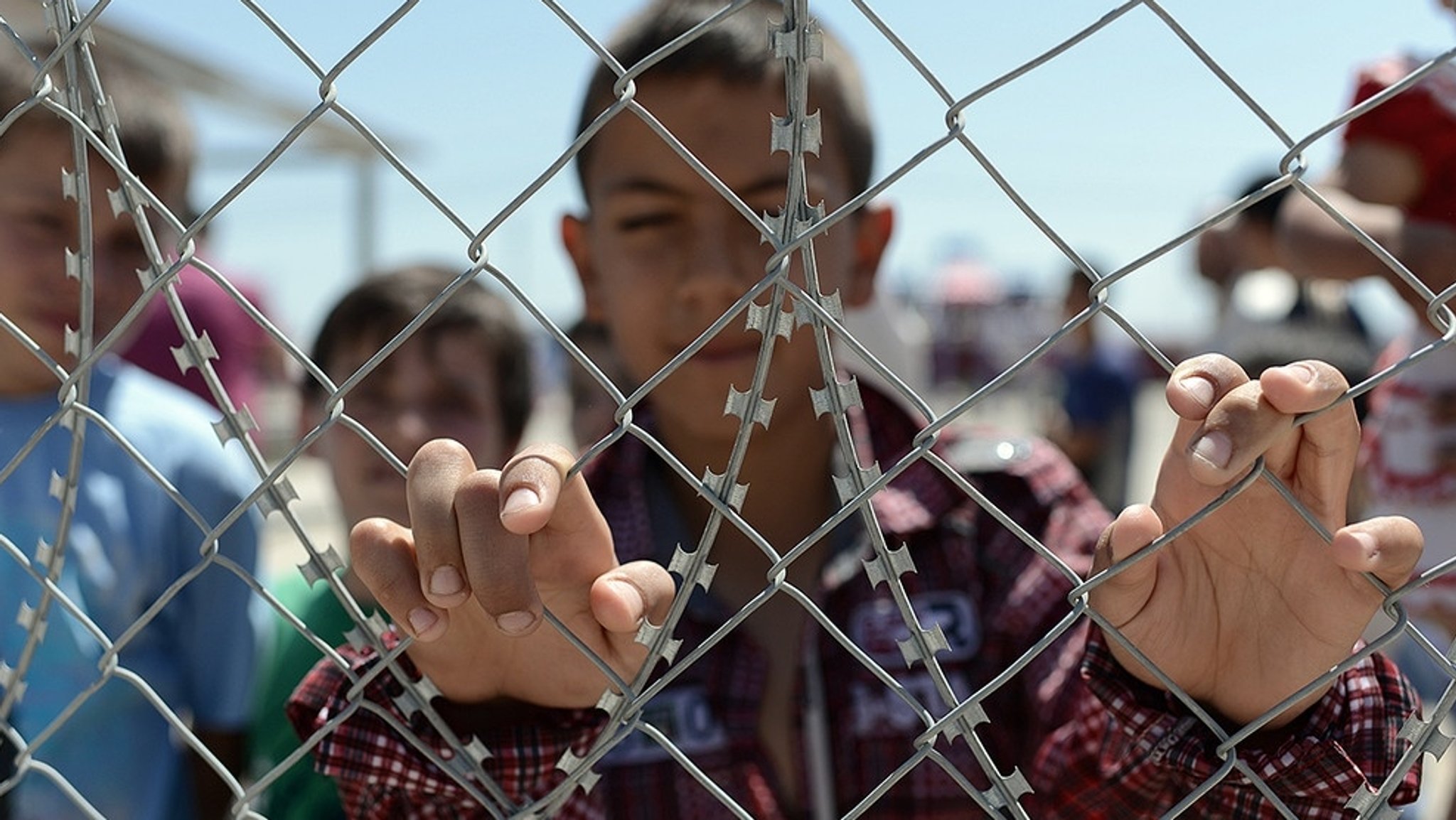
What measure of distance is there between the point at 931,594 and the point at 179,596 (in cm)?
100

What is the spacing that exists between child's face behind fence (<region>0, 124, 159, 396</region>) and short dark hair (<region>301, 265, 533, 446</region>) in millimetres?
375

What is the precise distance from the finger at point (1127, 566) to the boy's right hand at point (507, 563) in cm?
32

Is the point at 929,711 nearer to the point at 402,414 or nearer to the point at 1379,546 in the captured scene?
the point at 1379,546

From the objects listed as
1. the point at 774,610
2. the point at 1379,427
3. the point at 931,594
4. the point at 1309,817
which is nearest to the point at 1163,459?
the point at 1309,817

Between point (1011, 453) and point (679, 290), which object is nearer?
point (679, 290)

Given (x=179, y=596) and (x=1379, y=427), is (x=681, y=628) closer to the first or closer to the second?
(x=179, y=596)

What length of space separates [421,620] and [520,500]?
13 centimetres

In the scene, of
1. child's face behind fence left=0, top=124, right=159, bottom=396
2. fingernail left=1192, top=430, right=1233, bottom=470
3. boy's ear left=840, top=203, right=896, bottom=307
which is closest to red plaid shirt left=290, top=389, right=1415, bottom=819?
boy's ear left=840, top=203, right=896, bottom=307

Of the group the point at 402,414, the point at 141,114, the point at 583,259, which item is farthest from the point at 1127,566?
the point at 141,114

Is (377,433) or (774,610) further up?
(377,433)

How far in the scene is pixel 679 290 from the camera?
1.33 m

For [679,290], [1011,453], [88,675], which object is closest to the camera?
[679,290]

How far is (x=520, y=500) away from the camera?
0.85m

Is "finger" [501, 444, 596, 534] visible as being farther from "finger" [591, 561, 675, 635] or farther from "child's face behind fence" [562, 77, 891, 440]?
"child's face behind fence" [562, 77, 891, 440]
